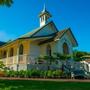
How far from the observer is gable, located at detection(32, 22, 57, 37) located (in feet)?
115

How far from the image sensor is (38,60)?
97.6ft

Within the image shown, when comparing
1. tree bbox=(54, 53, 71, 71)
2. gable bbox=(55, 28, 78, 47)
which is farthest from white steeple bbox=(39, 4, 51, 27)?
tree bbox=(54, 53, 71, 71)

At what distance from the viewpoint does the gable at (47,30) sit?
1375 inches

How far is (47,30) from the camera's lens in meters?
36.9

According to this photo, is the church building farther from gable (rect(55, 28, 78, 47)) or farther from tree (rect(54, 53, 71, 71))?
tree (rect(54, 53, 71, 71))

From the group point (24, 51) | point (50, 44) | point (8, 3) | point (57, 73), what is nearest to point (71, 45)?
point (50, 44)

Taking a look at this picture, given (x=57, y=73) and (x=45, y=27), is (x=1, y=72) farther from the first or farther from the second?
(x=45, y=27)

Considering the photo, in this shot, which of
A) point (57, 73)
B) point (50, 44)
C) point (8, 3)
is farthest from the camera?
point (50, 44)

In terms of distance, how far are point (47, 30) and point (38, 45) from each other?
12.9ft

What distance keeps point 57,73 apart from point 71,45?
10.3 metres

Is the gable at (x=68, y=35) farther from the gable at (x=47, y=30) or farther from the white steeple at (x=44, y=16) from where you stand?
the white steeple at (x=44, y=16)

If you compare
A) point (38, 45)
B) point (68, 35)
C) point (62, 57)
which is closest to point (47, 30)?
point (38, 45)

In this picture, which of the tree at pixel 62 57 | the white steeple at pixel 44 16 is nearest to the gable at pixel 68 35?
the tree at pixel 62 57

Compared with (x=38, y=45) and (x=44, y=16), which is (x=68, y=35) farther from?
(x=44, y=16)
